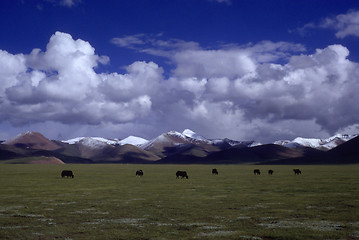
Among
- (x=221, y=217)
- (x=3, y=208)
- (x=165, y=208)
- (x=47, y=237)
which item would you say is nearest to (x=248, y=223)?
(x=221, y=217)

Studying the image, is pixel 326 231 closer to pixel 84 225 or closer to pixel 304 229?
pixel 304 229

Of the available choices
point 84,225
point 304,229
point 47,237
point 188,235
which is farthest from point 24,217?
point 304,229

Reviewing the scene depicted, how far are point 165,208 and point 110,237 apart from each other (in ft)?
32.8

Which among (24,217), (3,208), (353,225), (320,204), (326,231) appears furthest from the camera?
(320,204)

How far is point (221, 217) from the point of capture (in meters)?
22.8

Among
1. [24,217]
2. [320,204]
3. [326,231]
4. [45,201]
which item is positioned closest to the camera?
[326,231]

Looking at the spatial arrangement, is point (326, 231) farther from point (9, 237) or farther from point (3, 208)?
point (3, 208)

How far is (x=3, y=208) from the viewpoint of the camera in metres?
26.7

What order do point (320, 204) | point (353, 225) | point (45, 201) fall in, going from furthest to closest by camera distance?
1. point (45, 201)
2. point (320, 204)
3. point (353, 225)

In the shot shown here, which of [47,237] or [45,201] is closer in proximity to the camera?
[47,237]

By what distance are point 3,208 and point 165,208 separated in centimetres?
1139

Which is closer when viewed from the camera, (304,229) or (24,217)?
(304,229)

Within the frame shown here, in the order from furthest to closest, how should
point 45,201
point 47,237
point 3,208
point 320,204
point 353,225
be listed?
point 45,201
point 320,204
point 3,208
point 353,225
point 47,237

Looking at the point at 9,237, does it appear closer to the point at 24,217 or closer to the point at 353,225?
the point at 24,217
